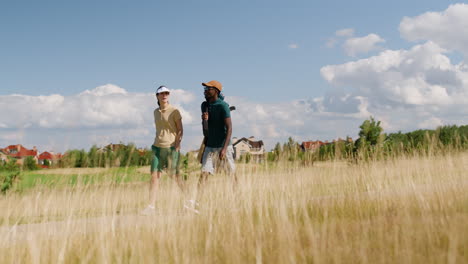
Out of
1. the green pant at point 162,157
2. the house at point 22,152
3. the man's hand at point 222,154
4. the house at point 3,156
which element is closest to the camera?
the house at point 22,152

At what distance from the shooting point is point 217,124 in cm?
626

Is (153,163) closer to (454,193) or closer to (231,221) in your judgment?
(231,221)

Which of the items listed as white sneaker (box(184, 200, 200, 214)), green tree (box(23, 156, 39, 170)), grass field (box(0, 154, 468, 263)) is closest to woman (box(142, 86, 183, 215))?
grass field (box(0, 154, 468, 263))

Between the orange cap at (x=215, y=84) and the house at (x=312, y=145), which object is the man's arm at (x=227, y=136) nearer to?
the orange cap at (x=215, y=84)

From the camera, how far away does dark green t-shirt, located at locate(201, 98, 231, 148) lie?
621cm

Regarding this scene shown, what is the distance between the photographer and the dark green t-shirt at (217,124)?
244 inches

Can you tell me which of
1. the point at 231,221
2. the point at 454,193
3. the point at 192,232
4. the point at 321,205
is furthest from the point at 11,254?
the point at 454,193

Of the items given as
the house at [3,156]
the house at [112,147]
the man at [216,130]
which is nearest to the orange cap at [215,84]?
the man at [216,130]

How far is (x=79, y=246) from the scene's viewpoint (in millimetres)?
4133

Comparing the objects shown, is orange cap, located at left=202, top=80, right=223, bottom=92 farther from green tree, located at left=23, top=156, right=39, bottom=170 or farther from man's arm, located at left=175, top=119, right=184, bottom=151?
green tree, located at left=23, top=156, right=39, bottom=170

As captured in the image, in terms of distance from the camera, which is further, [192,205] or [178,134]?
[178,134]

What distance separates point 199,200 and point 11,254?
2106mm

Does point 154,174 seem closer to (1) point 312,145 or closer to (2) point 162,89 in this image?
(2) point 162,89

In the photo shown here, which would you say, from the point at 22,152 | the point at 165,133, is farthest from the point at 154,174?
the point at 22,152
